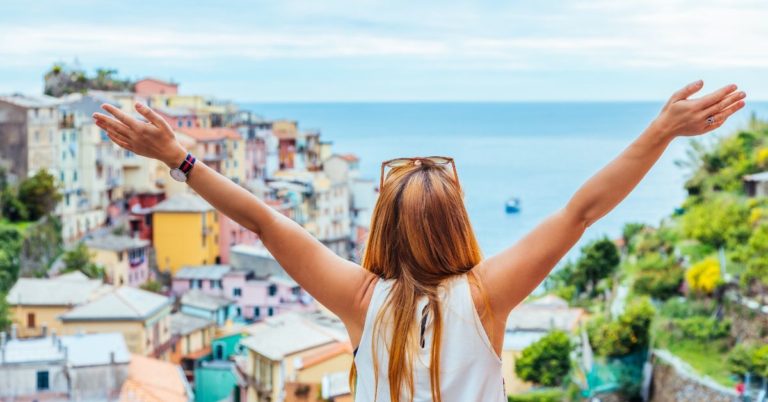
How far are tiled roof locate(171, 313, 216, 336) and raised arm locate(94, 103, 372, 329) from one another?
61.2ft

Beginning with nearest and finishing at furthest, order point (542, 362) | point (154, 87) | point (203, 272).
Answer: point (542, 362) < point (203, 272) < point (154, 87)

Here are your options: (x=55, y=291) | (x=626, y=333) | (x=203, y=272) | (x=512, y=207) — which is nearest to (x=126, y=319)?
(x=55, y=291)

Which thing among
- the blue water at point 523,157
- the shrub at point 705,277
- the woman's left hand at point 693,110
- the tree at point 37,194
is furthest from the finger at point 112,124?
the tree at point 37,194

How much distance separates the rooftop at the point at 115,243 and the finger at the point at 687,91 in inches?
925

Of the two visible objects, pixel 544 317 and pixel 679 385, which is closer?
pixel 679 385

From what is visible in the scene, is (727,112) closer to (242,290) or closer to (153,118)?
(153,118)

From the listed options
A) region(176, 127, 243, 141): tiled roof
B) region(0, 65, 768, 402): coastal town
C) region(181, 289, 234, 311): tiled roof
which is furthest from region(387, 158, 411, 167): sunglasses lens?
region(176, 127, 243, 141): tiled roof

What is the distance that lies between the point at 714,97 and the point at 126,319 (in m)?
17.3

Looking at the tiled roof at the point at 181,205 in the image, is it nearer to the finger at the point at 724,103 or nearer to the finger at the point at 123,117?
the finger at the point at 123,117

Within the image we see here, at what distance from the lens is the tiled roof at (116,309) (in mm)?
17781

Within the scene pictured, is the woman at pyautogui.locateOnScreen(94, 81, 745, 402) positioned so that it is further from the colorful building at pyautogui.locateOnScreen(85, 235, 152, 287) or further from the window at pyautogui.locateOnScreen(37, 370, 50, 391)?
the colorful building at pyautogui.locateOnScreen(85, 235, 152, 287)

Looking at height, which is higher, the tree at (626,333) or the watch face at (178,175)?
the watch face at (178,175)

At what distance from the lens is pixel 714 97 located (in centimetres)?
126

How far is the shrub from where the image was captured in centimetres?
1388
